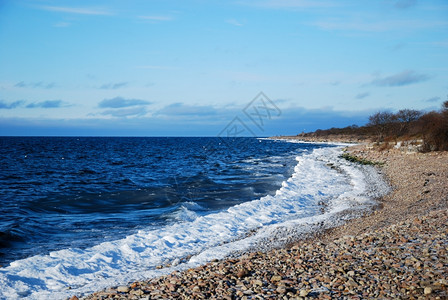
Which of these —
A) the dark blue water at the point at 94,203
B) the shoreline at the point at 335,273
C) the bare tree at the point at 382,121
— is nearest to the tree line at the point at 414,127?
the bare tree at the point at 382,121

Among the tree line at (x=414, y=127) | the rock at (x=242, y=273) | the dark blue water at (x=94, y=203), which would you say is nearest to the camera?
the rock at (x=242, y=273)

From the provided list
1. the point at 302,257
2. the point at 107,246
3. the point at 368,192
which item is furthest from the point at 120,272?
the point at 368,192

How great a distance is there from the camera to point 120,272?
7812 mm

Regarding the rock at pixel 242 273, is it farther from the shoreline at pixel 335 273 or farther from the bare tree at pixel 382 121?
the bare tree at pixel 382 121

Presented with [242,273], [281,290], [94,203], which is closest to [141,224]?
[94,203]

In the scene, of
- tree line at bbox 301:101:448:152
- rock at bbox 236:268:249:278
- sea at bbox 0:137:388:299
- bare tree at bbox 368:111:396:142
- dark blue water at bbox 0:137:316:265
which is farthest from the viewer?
bare tree at bbox 368:111:396:142

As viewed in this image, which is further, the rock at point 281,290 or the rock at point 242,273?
the rock at point 242,273

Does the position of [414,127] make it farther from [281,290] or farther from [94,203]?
[281,290]

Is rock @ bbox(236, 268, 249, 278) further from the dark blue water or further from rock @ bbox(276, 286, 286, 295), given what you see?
the dark blue water

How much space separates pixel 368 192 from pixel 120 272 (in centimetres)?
1343

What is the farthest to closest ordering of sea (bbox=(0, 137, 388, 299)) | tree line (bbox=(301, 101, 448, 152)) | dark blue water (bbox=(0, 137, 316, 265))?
tree line (bbox=(301, 101, 448, 152)) → dark blue water (bbox=(0, 137, 316, 265)) → sea (bbox=(0, 137, 388, 299))

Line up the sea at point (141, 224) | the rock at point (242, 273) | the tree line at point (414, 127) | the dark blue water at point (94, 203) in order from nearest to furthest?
1. the rock at point (242, 273)
2. the sea at point (141, 224)
3. the dark blue water at point (94, 203)
4. the tree line at point (414, 127)

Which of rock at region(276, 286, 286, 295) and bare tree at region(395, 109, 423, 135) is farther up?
bare tree at region(395, 109, 423, 135)

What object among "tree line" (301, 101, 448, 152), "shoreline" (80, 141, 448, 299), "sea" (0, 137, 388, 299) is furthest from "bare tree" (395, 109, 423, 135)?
"shoreline" (80, 141, 448, 299)
